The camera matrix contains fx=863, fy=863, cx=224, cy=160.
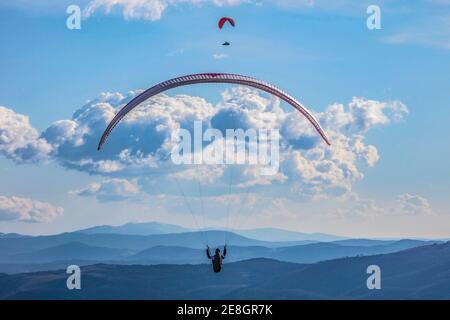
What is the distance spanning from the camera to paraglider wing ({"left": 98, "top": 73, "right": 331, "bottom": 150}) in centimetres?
6569

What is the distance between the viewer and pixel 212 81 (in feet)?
216

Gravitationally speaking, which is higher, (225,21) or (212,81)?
(225,21)

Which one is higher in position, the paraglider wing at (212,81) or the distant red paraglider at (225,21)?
the distant red paraglider at (225,21)

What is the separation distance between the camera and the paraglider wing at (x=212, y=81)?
216ft

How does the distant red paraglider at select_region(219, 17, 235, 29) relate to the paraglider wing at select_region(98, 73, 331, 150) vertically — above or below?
above
